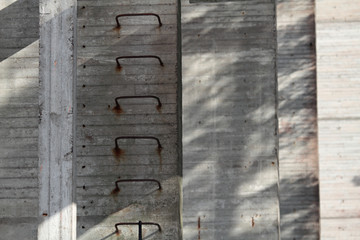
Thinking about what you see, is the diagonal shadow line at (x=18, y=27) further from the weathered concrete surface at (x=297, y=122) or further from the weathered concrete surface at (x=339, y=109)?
the weathered concrete surface at (x=339, y=109)

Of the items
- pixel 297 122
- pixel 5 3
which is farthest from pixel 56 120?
pixel 297 122

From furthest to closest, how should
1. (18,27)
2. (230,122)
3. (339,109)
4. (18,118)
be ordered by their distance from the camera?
(339,109) → (230,122) → (18,27) → (18,118)

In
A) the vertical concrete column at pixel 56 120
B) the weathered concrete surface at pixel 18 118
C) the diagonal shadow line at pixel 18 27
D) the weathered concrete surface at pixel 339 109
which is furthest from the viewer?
the weathered concrete surface at pixel 339 109

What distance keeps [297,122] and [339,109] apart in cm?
115

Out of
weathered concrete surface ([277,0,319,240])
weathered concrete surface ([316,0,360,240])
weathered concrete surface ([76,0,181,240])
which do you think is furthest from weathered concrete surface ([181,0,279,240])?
weathered concrete surface ([316,0,360,240])

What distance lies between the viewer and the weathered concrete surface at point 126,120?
781 centimetres

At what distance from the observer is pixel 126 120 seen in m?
7.98

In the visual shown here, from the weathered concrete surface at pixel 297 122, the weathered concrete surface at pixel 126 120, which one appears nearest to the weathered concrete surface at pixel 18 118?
the weathered concrete surface at pixel 126 120

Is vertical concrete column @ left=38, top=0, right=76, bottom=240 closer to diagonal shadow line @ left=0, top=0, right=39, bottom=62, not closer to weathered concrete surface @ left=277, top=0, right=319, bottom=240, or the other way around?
diagonal shadow line @ left=0, top=0, right=39, bottom=62

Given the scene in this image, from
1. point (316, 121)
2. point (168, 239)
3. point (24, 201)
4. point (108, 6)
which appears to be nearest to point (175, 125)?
point (168, 239)

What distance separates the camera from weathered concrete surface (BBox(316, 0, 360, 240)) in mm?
11617

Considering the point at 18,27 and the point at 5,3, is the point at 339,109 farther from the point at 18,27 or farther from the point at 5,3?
the point at 5,3

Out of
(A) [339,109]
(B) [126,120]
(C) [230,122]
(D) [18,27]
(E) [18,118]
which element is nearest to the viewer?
(B) [126,120]

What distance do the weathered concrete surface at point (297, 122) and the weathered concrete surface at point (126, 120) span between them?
4.77m
